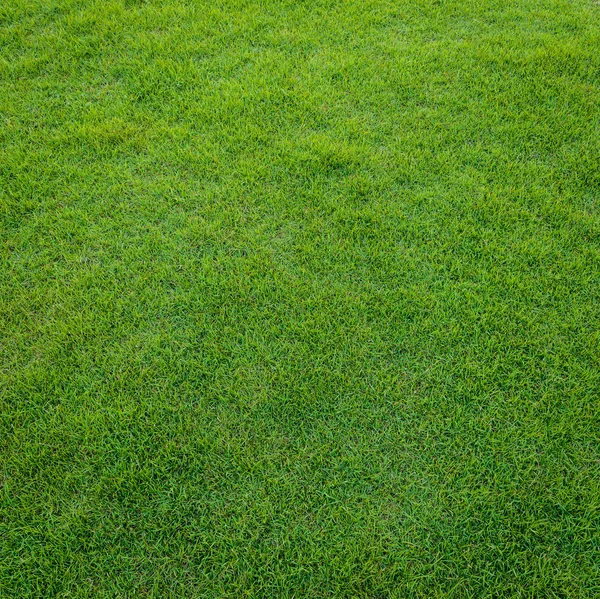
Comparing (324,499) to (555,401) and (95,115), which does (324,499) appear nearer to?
(555,401)

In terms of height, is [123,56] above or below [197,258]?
above

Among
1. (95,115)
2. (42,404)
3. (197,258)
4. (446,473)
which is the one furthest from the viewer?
(95,115)

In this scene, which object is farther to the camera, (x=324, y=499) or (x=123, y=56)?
(x=123, y=56)

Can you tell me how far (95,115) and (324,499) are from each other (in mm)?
2997

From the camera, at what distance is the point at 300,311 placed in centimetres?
252

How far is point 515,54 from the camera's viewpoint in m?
3.89

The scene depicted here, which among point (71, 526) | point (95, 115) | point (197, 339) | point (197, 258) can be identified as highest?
point (95, 115)

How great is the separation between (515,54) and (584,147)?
113 cm

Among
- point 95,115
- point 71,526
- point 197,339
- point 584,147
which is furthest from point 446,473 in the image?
point 95,115

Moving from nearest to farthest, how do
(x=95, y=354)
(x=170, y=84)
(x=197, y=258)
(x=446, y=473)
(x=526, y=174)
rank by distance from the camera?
(x=446, y=473) → (x=95, y=354) → (x=197, y=258) → (x=526, y=174) → (x=170, y=84)

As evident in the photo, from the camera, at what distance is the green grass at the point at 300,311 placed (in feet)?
6.14

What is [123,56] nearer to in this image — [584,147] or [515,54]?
[515,54]

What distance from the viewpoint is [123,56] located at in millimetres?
3930

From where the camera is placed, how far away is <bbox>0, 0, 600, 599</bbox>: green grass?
187cm
